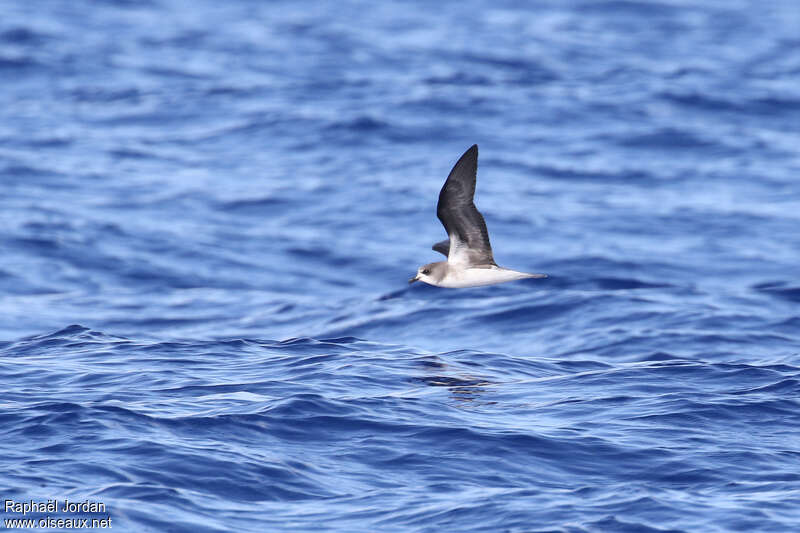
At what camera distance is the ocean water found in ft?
29.4

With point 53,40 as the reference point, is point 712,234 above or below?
below

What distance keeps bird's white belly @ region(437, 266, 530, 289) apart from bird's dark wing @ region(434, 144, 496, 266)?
0.36 ft

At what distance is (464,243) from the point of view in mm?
12078

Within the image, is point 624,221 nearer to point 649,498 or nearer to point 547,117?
point 547,117

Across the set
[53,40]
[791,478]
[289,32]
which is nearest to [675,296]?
[791,478]

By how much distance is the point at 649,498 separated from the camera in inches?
337

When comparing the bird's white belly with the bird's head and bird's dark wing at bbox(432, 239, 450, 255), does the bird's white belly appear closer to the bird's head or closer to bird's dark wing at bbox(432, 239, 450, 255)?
the bird's head

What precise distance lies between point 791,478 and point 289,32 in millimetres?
28091

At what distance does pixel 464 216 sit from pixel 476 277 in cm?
81

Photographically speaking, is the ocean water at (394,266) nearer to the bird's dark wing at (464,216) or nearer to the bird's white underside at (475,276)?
the bird's white underside at (475,276)

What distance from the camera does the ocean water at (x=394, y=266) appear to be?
8.97 meters

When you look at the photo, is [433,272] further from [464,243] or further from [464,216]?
[464,216]

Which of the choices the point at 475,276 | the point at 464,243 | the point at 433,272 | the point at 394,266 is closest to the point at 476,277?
the point at 475,276

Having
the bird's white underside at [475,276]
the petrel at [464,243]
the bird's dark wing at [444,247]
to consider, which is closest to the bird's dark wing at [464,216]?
the petrel at [464,243]
